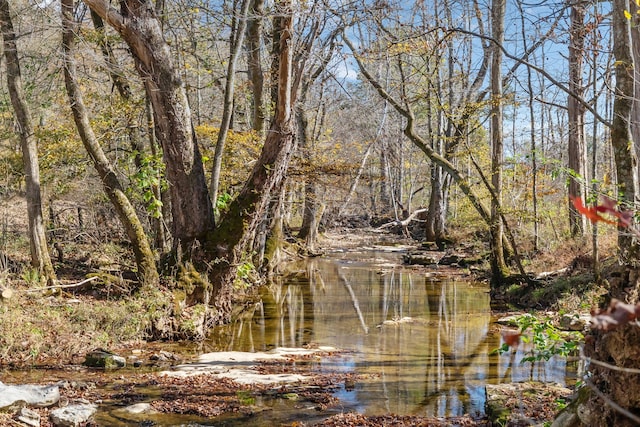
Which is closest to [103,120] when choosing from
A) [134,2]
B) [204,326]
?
[134,2]

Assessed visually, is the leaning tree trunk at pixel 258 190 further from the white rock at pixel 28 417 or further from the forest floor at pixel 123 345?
the white rock at pixel 28 417

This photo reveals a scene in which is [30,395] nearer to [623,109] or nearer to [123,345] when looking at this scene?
[123,345]

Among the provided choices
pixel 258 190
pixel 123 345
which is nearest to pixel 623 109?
pixel 258 190

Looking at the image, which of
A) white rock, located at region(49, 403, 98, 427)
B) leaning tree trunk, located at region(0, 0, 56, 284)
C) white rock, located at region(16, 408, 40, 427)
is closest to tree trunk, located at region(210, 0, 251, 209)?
leaning tree trunk, located at region(0, 0, 56, 284)

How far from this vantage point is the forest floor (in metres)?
5.78

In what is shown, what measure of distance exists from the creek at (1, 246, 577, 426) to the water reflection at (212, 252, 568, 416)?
0.01m

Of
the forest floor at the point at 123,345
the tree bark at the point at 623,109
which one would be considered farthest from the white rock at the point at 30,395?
the tree bark at the point at 623,109

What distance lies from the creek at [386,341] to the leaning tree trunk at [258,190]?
129 cm

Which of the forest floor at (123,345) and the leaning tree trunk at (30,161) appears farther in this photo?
the leaning tree trunk at (30,161)

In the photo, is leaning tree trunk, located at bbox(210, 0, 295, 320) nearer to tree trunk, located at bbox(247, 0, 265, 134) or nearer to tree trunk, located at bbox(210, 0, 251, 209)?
tree trunk, located at bbox(210, 0, 251, 209)

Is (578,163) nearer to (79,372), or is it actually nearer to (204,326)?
(204,326)

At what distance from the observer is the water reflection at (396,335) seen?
6652 millimetres

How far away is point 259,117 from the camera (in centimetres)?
1484

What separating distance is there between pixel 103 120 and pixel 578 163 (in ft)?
41.0
